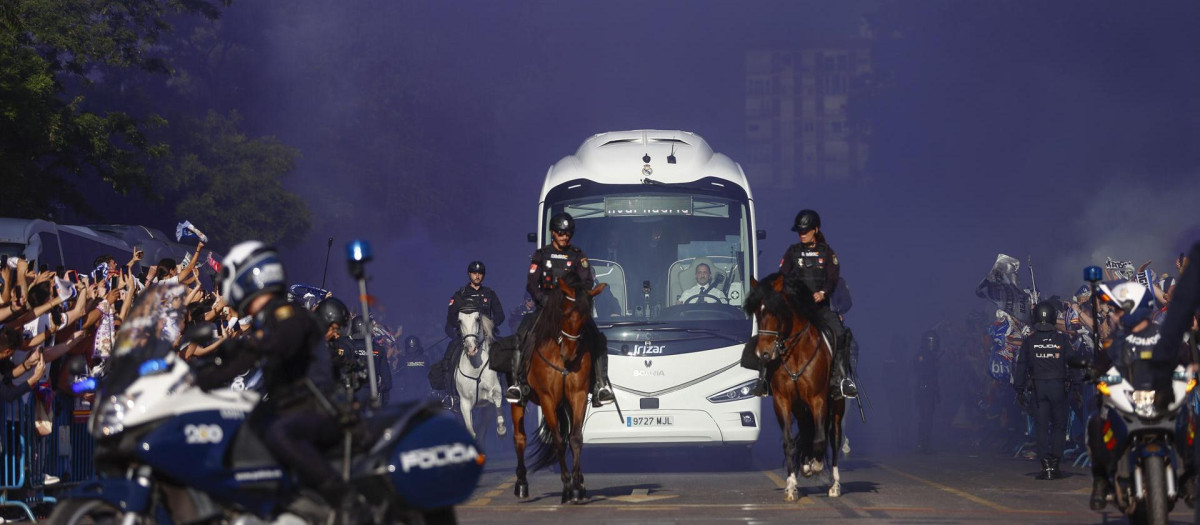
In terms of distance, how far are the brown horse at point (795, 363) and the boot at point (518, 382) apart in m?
2.20

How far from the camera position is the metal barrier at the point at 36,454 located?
1370cm

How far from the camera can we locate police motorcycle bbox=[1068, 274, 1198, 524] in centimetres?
1082

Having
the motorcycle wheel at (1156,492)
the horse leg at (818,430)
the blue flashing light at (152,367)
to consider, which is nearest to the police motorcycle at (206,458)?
the blue flashing light at (152,367)

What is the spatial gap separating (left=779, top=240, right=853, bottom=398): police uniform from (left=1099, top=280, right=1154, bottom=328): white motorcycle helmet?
486 cm

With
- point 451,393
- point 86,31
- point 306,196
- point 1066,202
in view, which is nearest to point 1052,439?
point 451,393

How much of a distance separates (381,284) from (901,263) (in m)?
23.8

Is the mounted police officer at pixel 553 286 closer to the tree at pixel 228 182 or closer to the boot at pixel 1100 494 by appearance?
the boot at pixel 1100 494

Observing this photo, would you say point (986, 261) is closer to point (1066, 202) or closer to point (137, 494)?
point (1066, 202)

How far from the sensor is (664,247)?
21.1 metres

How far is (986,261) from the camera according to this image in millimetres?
57688

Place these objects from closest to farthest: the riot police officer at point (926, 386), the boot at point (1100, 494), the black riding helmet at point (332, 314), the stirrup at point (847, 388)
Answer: the boot at point (1100, 494), the black riding helmet at point (332, 314), the stirrup at point (847, 388), the riot police officer at point (926, 386)

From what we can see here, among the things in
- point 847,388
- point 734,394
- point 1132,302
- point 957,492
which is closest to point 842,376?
point 847,388

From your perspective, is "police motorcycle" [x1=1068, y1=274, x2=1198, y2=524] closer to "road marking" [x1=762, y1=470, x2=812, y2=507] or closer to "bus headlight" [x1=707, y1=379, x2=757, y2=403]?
"road marking" [x1=762, y1=470, x2=812, y2=507]

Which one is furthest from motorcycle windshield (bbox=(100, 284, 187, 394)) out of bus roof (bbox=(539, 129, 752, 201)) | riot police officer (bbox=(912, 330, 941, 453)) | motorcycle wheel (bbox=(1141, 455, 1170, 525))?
riot police officer (bbox=(912, 330, 941, 453))
